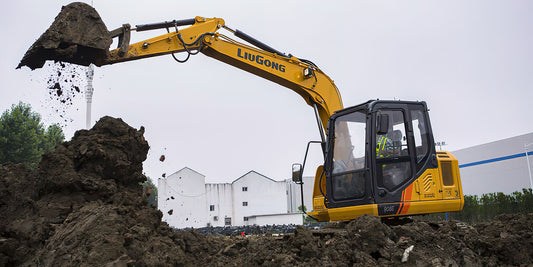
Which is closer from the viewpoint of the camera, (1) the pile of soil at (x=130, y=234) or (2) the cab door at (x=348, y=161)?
(1) the pile of soil at (x=130, y=234)

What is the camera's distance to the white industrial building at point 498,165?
2533 cm

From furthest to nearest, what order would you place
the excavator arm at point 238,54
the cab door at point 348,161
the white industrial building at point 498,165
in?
1. the white industrial building at point 498,165
2. the excavator arm at point 238,54
3. the cab door at point 348,161

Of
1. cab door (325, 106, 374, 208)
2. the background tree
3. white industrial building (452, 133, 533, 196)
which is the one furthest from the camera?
the background tree

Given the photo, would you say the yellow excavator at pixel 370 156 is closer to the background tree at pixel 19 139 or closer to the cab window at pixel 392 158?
the cab window at pixel 392 158

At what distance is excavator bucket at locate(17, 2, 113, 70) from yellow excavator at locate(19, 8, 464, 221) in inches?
10.4

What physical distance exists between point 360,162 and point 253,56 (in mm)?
3088

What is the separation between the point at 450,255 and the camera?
19.0 feet

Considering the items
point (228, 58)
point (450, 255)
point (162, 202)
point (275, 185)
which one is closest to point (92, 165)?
point (228, 58)

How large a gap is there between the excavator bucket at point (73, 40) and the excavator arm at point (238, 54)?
0.35 m

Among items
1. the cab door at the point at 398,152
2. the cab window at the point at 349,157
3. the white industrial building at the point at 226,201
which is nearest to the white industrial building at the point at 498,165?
the white industrial building at the point at 226,201

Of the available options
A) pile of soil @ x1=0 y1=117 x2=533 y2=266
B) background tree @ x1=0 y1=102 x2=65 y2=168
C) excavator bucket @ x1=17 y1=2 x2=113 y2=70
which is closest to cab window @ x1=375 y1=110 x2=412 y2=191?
pile of soil @ x1=0 y1=117 x2=533 y2=266

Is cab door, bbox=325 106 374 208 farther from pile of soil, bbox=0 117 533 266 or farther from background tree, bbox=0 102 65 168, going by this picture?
background tree, bbox=0 102 65 168

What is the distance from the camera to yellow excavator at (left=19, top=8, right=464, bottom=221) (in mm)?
6391

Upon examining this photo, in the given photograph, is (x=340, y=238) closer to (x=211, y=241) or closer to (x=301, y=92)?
(x=211, y=241)
